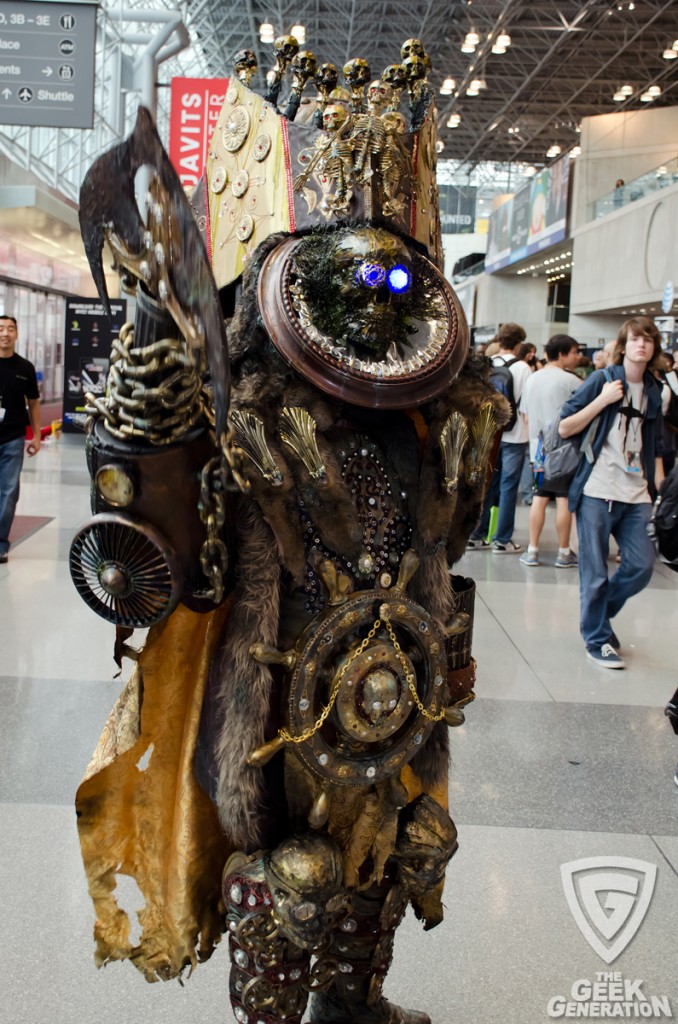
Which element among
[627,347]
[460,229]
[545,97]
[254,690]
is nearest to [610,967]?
[254,690]

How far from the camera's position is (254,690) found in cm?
143

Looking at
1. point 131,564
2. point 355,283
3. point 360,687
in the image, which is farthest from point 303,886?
point 355,283

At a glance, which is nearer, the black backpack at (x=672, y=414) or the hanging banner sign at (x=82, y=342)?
the black backpack at (x=672, y=414)

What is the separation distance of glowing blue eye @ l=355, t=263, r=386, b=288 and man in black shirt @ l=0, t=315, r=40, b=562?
4559mm

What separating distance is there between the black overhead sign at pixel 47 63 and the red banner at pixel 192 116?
3.30 ft

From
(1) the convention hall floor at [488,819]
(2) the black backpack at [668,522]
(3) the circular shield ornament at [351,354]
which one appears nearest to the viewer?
(3) the circular shield ornament at [351,354]

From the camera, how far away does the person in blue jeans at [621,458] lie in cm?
390

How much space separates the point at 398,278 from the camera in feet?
4.73

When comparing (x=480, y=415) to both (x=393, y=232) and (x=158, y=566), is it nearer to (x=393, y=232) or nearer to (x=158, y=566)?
(x=393, y=232)

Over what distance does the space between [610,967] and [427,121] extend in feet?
6.26

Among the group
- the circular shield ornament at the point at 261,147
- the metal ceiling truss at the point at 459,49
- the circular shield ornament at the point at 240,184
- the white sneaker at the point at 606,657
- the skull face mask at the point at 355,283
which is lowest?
the white sneaker at the point at 606,657

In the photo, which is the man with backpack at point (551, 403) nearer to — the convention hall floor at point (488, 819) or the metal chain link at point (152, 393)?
the convention hall floor at point (488, 819)

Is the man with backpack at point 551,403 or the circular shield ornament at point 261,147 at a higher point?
the circular shield ornament at point 261,147

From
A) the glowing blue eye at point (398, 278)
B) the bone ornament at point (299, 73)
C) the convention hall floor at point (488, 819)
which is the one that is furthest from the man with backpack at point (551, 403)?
the glowing blue eye at point (398, 278)
